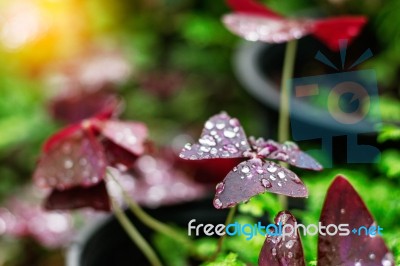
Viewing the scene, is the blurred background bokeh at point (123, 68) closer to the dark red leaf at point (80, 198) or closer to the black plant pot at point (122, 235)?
the black plant pot at point (122, 235)

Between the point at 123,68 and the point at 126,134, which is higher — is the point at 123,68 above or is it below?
above

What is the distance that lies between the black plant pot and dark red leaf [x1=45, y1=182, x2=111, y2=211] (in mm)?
77

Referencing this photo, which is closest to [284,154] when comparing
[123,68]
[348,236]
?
[348,236]

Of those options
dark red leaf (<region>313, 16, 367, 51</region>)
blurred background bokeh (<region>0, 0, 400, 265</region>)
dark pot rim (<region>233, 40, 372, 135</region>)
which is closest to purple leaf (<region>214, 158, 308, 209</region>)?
dark red leaf (<region>313, 16, 367, 51</region>)

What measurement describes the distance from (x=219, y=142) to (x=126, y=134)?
194mm

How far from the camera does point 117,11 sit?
2217 millimetres

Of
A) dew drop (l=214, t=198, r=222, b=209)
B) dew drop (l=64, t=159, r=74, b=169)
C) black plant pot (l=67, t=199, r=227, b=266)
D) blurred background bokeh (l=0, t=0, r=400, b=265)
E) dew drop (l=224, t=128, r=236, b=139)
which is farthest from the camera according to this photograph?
blurred background bokeh (l=0, t=0, r=400, b=265)

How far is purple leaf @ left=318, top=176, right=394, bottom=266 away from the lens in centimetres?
60

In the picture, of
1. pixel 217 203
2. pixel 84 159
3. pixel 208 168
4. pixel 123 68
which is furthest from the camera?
pixel 123 68

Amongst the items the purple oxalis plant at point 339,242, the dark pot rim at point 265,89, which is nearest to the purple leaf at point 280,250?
the purple oxalis plant at point 339,242

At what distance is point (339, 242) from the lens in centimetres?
63

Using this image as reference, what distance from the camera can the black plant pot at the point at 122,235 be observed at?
35.6 inches

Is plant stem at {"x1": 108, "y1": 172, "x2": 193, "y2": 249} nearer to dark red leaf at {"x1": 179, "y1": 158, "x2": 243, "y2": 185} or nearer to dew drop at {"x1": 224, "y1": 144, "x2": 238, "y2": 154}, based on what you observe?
dew drop at {"x1": 224, "y1": 144, "x2": 238, "y2": 154}

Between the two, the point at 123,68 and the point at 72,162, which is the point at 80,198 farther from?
the point at 123,68
